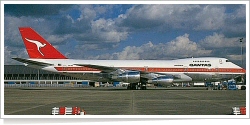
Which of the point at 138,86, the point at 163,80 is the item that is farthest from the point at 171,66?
the point at 138,86

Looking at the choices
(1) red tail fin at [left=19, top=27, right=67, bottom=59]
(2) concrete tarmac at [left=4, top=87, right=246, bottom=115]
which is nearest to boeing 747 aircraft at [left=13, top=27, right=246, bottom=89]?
(1) red tail fin at [left=19, top=27, right=67, bottom=59]

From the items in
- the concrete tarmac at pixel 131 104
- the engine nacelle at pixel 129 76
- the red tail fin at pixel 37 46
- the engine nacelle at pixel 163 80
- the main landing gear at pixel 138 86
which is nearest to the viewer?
the concrete tarmac at pixel 131 104

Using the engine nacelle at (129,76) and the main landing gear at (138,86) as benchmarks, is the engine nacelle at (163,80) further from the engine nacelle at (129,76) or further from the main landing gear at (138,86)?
the main landing gear at (138,86)

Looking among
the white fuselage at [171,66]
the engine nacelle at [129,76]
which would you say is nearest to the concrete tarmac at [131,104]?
the engine nacelle at [129,76]

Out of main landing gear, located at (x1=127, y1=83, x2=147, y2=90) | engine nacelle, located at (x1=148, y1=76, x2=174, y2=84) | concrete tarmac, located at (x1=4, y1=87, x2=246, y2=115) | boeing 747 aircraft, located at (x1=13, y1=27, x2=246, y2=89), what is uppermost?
boeing 747 aircraft, located at (x1=13, y1=27, x2=246, y2=89)

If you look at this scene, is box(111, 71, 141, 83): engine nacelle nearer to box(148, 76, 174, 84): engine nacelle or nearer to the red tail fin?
box(148, 76, 174, 84): engine nacelle

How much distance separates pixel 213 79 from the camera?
48750mm

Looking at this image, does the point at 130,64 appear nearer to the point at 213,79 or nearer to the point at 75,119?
the point at 213,79

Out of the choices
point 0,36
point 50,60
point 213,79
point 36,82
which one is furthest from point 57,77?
point 0,36

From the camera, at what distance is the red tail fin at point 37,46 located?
49.3m

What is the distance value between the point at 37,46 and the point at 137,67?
1325cm

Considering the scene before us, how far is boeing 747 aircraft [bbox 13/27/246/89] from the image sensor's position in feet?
158

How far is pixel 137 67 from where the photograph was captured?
48.9 metres

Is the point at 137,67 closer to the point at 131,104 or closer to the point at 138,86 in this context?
the point at 138,86
